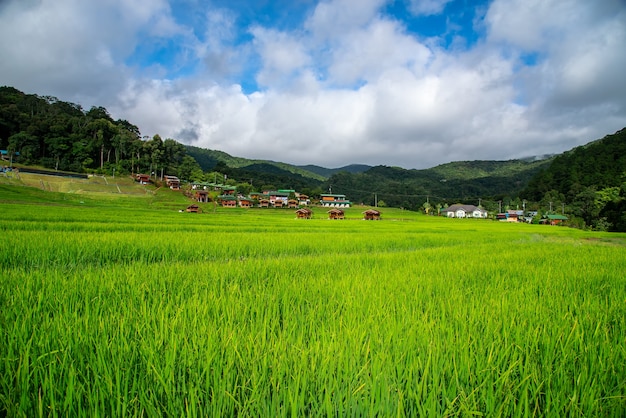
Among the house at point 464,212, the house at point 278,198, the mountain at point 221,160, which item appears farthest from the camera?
the mountain at point 221,160

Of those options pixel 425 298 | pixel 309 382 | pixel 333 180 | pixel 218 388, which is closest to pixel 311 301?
pixel 425 298

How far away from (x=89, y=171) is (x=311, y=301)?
78.0 metres

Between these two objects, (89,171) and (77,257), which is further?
(89,171)

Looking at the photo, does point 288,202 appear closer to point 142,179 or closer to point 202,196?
point 202,196

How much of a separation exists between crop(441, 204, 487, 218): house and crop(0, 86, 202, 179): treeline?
251 feet

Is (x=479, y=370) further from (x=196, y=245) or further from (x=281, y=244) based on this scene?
(x=281, y=244)

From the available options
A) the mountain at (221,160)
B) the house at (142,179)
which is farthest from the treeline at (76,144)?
the mountain at (221,160)

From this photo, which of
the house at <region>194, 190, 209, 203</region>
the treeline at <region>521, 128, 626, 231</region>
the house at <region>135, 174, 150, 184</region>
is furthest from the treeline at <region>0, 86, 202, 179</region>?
the treeline at <region>521, 128, 626, 231</region>

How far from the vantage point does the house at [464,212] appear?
87500mm

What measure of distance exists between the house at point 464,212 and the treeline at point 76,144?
76.6 meters

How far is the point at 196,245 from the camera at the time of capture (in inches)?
295

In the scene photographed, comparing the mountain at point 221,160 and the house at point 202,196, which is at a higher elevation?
the mountain at point 221,160

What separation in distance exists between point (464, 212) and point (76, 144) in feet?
347

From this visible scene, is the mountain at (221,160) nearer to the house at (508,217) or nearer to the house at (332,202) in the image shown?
the house at (332,202)
